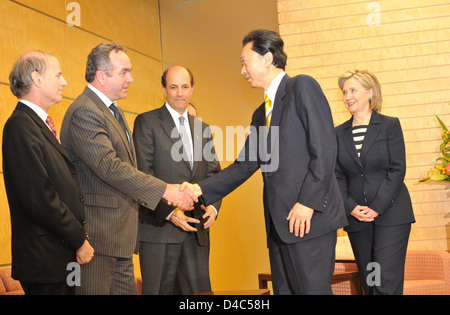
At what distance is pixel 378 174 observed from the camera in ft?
12.0

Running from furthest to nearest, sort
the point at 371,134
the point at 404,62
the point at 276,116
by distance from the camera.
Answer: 1. the point at 404,62
2. the point at 371,134
3. the point at 276,116

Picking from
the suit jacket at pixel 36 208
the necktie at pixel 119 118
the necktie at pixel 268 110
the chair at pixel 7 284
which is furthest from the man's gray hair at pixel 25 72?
the chair at pixel 7 284

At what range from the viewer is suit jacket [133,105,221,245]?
3623 millimetres

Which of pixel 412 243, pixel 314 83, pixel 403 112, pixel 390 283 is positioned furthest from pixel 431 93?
pixel 314 83

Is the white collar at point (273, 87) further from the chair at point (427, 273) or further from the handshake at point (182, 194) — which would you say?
the chair at point (427, 273)

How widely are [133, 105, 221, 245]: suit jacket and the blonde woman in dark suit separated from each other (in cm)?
95

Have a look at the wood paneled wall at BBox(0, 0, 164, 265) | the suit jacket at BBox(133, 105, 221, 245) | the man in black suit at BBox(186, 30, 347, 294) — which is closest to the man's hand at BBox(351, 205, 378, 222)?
the man in black suit at BBox(186, 30, 347, 294)

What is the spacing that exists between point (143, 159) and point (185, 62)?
11.7ft

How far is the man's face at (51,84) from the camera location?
2.75 meters

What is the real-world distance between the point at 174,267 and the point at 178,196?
58 cm

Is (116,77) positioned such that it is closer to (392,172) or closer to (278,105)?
(278,105)

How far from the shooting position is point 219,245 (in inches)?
270

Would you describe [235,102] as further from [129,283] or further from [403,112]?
[129,283]

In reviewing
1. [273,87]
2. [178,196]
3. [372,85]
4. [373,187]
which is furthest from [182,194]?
[372,85]
